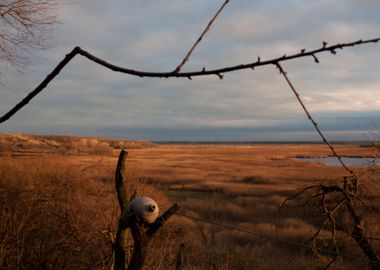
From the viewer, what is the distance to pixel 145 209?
214 cm

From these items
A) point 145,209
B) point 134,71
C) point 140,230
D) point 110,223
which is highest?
point 134,71

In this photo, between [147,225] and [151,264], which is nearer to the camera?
[147,225]

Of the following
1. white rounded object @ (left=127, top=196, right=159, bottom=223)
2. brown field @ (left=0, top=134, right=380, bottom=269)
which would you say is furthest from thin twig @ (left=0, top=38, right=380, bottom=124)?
brown field @ (left=0, top=134, right=380, bottom=269)

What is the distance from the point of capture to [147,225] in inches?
88.8

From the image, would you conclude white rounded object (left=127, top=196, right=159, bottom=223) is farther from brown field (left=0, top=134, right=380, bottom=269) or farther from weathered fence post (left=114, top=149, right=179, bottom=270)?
brown field (left=0, top=134, right=380, bottom=269)

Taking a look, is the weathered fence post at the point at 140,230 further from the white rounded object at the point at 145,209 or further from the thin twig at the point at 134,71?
the thin twig at the point at 134,71

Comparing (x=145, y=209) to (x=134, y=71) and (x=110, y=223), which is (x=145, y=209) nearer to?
(x=134, y=71)

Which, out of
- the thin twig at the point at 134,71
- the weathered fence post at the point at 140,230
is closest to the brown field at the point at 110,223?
the weathered fence post at the point at 140,230

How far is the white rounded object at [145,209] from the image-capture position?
84.3 inches

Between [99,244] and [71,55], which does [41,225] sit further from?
[71,55]

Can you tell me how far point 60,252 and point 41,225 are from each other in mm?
814

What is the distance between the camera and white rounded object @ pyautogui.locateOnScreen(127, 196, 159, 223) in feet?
7.02

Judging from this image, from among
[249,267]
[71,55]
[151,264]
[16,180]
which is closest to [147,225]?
[71,55]

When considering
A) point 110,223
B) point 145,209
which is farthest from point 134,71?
point 110,223
